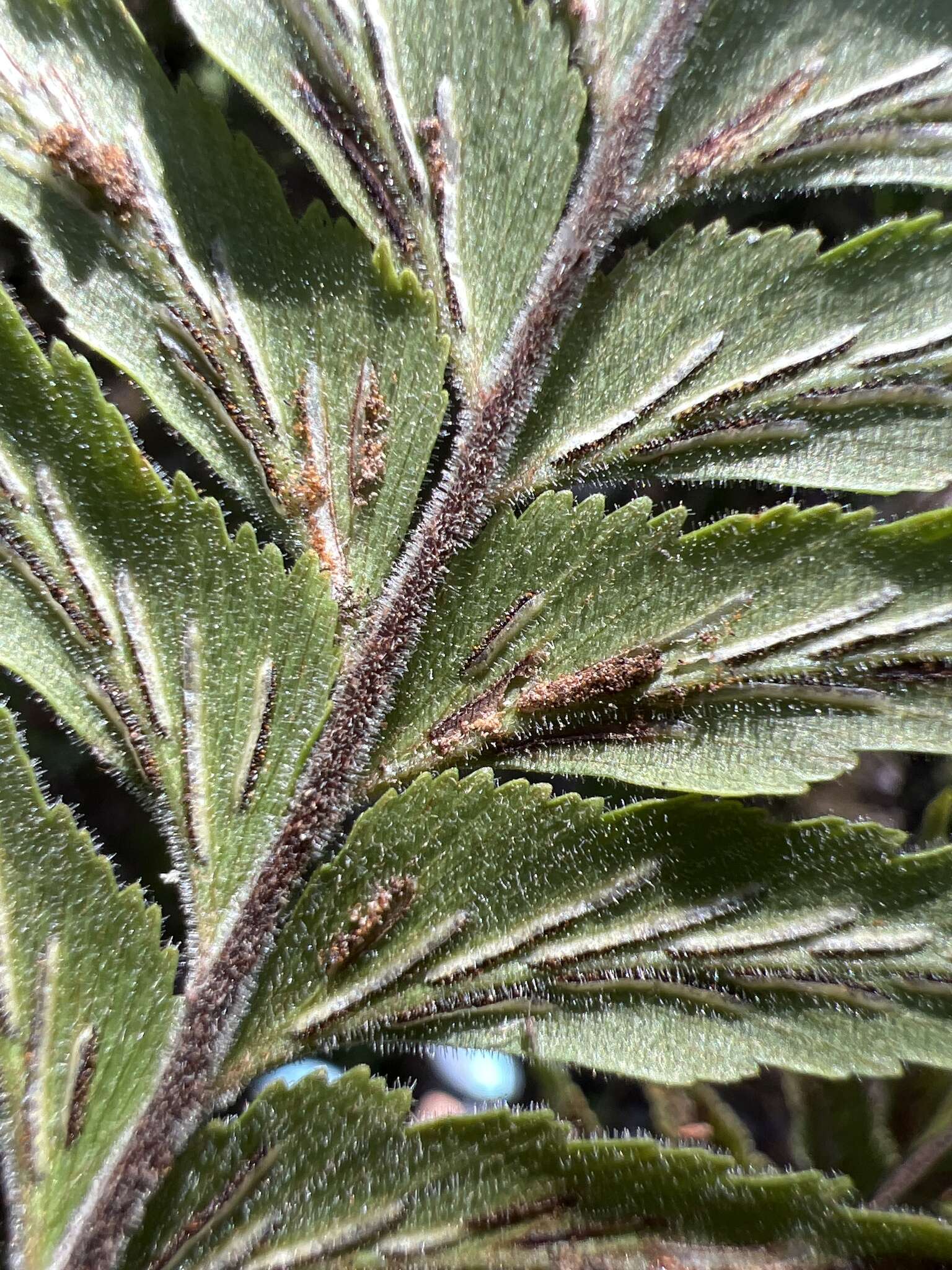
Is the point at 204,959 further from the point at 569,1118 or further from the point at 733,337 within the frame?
the point at 733,337

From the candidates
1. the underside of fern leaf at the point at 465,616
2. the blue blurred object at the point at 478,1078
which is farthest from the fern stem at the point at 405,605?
the blue blurred object at the point at 478,1078

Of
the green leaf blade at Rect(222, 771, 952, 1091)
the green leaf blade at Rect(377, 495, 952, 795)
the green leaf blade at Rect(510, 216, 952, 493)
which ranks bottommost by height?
the green leaf blade at Rect(222, 771, 952, 1091)

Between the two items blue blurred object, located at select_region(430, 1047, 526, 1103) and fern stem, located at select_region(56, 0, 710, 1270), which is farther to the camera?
blue blurred object, located at select_region(430, 1047, 526, 1103)

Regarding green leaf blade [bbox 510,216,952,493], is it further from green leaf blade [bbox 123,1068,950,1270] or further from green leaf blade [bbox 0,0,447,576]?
green leaf blade [bbox 123,1068,950,1270]

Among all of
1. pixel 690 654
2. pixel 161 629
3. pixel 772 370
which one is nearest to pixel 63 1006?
pixel 161 629

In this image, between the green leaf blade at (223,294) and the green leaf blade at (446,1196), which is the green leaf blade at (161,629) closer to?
the green leaf blade at (223,294)

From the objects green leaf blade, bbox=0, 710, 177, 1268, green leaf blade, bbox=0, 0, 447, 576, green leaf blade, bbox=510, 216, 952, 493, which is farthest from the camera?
green leaf blade, bbox=510, 216, 952, 493

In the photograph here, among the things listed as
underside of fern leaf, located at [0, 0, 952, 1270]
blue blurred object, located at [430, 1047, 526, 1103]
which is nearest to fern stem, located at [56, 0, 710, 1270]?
underside of fern leaf, located at [0, 0, 952, 1270]
